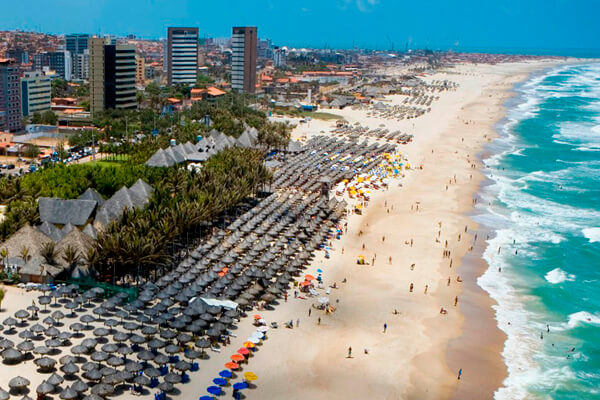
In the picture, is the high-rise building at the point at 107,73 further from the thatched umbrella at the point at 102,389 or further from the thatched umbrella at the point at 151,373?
the thatched umbrella at the point at 102,389

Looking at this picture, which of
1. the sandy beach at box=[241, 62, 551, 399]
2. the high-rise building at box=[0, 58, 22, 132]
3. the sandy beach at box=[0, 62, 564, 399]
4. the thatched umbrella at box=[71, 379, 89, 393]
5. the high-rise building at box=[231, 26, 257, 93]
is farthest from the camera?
the high-rise building at box=[231, 26, 257, 93]

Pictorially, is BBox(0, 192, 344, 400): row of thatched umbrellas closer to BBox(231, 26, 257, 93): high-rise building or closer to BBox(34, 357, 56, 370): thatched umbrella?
BBox(34, 357, 56, 370): thatched umbrella

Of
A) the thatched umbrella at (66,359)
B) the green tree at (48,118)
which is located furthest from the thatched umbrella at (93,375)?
the green tree at (48,118)

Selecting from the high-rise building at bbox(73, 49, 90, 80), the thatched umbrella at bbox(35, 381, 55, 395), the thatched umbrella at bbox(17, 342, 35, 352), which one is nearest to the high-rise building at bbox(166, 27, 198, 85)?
the high-rise building at bbox(73, 49, 90, 80)

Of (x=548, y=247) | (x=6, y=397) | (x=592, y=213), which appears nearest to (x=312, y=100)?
(x=592, y=213)

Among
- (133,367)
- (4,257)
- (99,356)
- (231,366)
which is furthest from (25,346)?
(4,257)

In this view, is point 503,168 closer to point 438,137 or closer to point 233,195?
point 438,137
